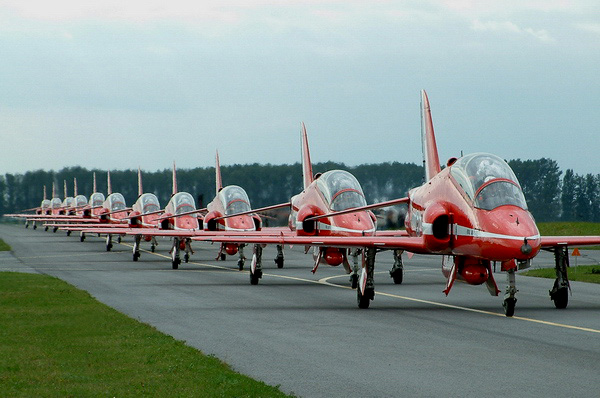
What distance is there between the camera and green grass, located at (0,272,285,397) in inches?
364

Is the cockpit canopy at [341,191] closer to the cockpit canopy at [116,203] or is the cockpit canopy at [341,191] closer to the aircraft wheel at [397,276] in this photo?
the aircraft wheel at [397,276]

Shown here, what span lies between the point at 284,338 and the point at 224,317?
3.41 metres

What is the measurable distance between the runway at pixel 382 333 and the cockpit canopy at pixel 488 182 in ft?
7.19

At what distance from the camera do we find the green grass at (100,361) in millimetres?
9234

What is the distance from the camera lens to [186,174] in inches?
4126

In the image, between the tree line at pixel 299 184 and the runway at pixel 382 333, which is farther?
the tree line at pixel 299 184

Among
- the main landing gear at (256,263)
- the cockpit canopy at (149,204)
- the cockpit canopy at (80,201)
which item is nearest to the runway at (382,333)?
the main landing gear at (256,263)

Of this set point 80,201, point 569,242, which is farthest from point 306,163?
point 80,201

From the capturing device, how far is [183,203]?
1842 inches

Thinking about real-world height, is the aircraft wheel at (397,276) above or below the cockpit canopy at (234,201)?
below

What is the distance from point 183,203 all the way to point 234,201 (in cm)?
973

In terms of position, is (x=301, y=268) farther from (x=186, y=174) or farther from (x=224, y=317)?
(x=186, y=174)

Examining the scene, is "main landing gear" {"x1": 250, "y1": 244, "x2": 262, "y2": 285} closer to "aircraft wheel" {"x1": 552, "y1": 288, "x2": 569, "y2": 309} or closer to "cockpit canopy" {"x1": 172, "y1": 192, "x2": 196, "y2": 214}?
"aircraft wheel" {"x1": 552, "y1": 288, "x2": 569, "y2": 309}

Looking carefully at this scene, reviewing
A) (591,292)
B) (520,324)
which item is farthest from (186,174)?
(520,324)
